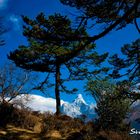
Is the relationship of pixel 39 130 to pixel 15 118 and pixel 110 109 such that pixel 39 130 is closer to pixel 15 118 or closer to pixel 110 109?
pixel 15 118

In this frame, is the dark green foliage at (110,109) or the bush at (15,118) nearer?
the bush at (15,118)

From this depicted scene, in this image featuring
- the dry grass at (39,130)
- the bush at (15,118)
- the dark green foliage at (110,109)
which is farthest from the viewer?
the dark green foliage at (110,109)

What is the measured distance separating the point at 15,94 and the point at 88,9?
26079 millimetres

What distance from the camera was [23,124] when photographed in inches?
756

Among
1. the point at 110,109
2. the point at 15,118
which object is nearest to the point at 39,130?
the point at 15,118

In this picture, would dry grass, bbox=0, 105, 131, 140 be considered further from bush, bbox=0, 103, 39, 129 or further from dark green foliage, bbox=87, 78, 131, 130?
dark green foliage, bbox=87, 78, 131, 130

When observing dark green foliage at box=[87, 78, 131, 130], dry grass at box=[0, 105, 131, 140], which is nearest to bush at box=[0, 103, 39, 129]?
dry grass at box=[0, 105, 131, 140]

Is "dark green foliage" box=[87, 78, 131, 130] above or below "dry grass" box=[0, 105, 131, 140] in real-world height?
above

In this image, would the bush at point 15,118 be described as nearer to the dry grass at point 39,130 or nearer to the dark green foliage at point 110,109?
the dry grass at point 39,130

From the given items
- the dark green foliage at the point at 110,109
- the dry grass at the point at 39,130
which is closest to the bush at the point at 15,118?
the dry grass at the point at 39,130

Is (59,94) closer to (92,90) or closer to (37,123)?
(92,90)

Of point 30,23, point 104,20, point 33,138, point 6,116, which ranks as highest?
point 30,23

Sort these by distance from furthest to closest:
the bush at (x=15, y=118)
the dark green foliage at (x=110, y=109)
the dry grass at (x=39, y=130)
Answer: the dark green foliage at (x=110, y=109), the bush at (x=15, y=118), the dry grass at (x=39, y=130)

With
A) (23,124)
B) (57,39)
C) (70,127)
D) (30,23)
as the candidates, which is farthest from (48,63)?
(30,23)
